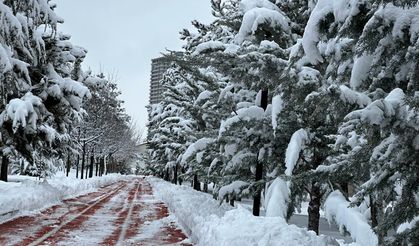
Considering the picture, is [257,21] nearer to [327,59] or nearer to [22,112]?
[327,59]

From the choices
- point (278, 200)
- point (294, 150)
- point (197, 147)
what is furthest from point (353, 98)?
point (197, 147)

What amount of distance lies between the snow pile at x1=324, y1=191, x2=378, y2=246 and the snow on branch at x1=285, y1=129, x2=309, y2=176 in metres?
0.89

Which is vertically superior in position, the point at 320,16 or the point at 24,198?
the point at 320,16

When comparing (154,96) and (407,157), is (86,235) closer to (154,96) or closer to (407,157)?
(407,157)

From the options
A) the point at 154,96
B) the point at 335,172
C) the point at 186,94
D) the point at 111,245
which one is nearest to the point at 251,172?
the point at 111,245

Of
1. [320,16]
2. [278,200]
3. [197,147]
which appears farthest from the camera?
[197,147]

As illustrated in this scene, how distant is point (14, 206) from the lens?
567 inches

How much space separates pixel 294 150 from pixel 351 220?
72.9 inches

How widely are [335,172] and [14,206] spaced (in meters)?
12.8

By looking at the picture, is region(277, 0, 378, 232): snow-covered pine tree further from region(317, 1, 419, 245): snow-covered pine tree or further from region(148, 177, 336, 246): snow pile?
region(148, 177, 336, 246): snow pile

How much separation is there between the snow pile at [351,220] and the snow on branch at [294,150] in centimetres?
89

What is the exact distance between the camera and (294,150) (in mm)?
7766

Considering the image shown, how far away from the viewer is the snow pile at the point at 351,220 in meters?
5.68

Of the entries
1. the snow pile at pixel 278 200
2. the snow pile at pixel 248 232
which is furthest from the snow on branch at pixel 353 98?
the snow pile at pixel 278 200
